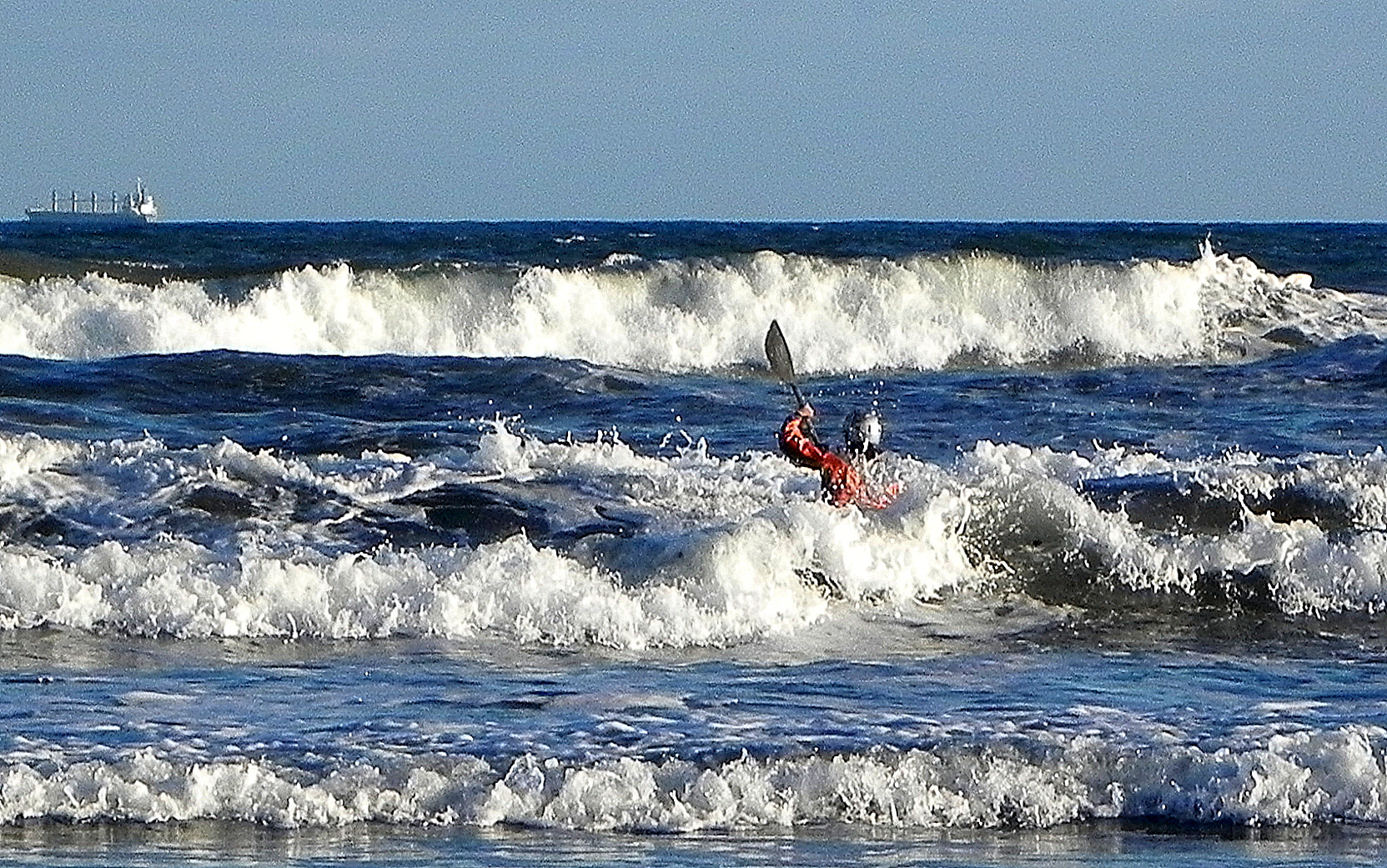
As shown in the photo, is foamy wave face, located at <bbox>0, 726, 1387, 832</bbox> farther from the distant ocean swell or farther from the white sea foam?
the distant ocean swell

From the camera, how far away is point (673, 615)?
39.2ft

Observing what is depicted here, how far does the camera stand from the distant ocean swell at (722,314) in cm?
2794

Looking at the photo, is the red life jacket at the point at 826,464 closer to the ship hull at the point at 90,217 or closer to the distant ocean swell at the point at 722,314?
the distant ocean swell at the point at 722,314

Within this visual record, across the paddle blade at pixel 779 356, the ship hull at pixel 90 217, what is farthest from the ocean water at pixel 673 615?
the ship hull at pixel 90 217

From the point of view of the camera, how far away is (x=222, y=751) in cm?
845

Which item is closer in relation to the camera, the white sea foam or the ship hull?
the white sea foam

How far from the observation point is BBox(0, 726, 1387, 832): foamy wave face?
8.00 meters

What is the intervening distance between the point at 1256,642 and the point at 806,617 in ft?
7.23

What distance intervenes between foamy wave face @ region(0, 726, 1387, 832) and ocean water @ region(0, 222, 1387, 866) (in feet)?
0.05

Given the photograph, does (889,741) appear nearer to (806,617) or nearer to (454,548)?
(806,617)

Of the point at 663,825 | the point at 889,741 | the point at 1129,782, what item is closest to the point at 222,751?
the point at 663,825

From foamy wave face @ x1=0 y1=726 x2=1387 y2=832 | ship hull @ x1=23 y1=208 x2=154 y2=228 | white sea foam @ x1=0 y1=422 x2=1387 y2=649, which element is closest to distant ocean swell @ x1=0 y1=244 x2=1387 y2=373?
white sea foam @ x1=0 y1=422 x2=1387 y2=649

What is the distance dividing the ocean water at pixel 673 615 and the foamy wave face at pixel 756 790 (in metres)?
0.02

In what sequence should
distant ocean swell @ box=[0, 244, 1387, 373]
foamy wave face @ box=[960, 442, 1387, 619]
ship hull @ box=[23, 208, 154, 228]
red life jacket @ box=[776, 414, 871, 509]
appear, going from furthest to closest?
1. ship hull @ box=[23, 208, 154, 228]
2. distant ocean swell @ box=[0, 244, 1387, 373]
3. foamy wave face @ box=[960, 442, 1387, 619]
4. red life jacket @ box=[776, 414, 871, 509]
